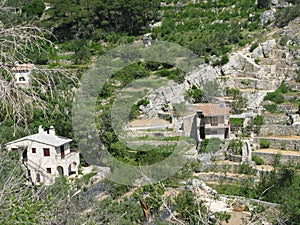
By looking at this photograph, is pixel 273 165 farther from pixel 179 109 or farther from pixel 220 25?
pixel 220 25

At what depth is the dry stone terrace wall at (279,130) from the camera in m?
17.1

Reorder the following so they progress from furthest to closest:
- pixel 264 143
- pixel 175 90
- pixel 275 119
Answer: pixel 175 90
pixel 275 119
pixel 264 143

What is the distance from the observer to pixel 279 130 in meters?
17.2

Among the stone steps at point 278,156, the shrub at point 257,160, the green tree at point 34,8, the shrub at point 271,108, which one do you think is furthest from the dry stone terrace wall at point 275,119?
the green tree at point 34,8

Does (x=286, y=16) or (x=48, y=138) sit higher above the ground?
(x=286, y=16)

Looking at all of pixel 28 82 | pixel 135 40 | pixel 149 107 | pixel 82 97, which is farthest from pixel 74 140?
pixel 28 82

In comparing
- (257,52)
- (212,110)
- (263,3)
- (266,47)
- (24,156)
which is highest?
(263,3)

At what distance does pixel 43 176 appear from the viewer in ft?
52.1

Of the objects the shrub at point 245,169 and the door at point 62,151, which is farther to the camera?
the door at point 62,151

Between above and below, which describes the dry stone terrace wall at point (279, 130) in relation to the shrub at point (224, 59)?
below

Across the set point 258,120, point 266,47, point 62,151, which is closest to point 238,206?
point 258,120

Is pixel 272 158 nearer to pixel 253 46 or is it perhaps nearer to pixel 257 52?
pixel 257 52

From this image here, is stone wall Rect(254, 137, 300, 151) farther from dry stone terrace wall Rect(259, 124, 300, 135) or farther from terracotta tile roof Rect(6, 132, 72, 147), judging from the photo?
terracotta tile roof Rect(6, 132, 72, 147)

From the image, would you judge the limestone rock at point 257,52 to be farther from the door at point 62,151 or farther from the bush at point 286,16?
the door at point 62,151
